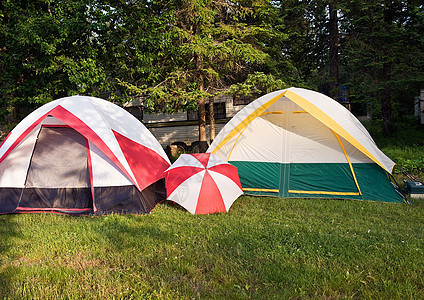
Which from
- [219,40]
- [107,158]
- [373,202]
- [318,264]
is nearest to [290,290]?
[318,264]

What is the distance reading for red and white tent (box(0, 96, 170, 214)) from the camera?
5.04m

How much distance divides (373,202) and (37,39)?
26.6 feet

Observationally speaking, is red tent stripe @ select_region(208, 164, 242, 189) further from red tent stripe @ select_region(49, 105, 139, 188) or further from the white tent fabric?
red tent stripe @ select_region(49, 105, 139, 188)

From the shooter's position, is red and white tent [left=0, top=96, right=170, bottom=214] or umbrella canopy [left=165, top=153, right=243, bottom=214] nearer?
umbrella canopy [left=165, top=153, right=243, bottom=214]

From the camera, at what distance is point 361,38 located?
1107cm

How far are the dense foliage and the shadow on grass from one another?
13.7ft

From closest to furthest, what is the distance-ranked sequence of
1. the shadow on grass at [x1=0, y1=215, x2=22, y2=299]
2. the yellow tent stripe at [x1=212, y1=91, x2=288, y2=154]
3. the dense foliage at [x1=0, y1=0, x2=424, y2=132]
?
the shadow on grass at [x1=0, y1=215, x2=22, y2=299] → the yellow tent stripe at [x1=212, y1=91, x2=288, y2=154] → the dense foliage at [x1=0, y1=0, x2=424, y2=132]

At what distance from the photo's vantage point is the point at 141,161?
550 centimetres

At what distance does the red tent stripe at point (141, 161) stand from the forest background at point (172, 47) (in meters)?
2.67

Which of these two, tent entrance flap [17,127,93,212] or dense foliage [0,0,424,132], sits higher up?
dense foliage [0,0,424,132]

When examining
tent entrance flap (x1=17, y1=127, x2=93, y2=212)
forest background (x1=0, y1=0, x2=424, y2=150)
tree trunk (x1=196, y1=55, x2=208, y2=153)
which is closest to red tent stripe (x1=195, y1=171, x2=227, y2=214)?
tent entrance flap (x1=17, y1=127, x2=93, y2=212)

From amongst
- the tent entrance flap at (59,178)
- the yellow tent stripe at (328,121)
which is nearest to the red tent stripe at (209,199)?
the tent entrance flap at (59,178)

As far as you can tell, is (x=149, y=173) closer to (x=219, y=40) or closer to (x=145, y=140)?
(x=145, y=140)

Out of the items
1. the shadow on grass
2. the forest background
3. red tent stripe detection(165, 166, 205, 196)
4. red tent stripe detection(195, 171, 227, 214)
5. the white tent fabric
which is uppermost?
the forest background
